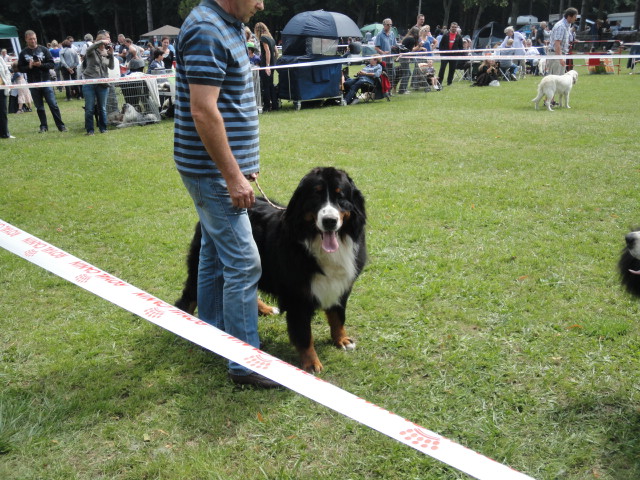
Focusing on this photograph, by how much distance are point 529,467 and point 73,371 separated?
9.01 ft

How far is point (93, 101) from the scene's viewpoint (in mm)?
11539

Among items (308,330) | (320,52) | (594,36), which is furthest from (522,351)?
(594,36)

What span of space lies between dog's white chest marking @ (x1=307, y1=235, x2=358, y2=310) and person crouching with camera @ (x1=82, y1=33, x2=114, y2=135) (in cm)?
1020

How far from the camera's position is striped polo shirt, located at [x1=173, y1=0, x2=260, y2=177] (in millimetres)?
2379

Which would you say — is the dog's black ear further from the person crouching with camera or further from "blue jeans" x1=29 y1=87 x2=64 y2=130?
"blue jeans" x1=29 y1=87 x2=64 y2=130

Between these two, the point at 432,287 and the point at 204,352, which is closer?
the point at 204,352

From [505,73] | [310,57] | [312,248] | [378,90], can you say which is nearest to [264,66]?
[310,57]

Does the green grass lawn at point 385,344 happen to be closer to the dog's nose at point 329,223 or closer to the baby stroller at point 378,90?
the dog's nose at point 329,223

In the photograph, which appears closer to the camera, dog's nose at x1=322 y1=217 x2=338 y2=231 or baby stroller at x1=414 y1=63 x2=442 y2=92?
dog's nose at x1=322 y1=217 x2=338 y2=231

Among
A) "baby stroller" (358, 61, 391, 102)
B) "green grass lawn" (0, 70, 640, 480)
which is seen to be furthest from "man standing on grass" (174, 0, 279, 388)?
"baby stroller" (358, 61, 391, 102)

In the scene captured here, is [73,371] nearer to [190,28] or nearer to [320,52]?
[190,28]

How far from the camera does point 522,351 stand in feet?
11.0

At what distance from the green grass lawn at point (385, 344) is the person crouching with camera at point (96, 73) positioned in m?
4.50

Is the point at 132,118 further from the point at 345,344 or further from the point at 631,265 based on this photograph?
the point at 631,265
